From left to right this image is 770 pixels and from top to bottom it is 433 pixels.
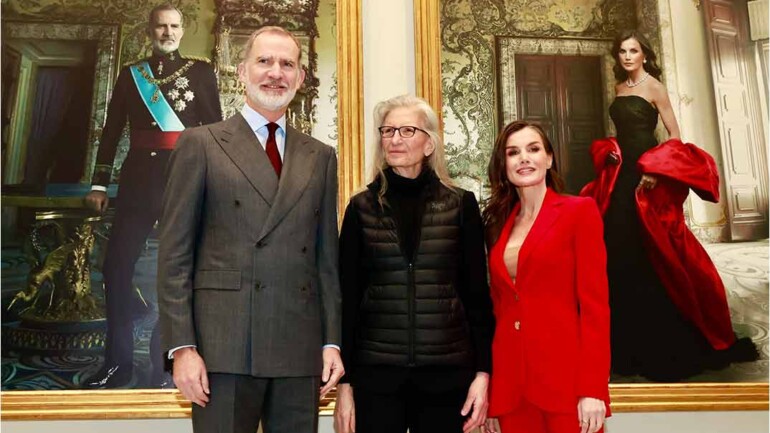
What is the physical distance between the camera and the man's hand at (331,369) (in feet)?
5.79

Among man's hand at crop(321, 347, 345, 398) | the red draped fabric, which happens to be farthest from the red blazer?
the red draped fabric

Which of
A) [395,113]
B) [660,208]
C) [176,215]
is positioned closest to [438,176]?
[395,113]

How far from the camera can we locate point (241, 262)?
1.70 metres

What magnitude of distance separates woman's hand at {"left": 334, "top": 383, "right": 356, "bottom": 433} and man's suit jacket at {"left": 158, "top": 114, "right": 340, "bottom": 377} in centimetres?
20

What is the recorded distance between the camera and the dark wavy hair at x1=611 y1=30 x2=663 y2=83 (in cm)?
298

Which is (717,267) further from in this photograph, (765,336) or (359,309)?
(359,309)

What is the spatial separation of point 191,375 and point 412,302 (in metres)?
0.68

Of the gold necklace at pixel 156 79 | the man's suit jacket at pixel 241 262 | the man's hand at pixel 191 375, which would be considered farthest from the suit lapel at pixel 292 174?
the gold necklace at pixel 156 79

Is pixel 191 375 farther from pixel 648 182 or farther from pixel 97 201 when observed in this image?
pixel 648 182

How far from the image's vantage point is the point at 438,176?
2088mm

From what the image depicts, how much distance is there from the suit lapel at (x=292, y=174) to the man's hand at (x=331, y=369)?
41 cm

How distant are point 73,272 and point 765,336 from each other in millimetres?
3219

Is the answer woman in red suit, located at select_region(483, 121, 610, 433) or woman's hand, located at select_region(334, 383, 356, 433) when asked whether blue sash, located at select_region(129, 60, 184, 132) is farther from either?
woman in red suit, located at select_region(483, 121, 610, 433)

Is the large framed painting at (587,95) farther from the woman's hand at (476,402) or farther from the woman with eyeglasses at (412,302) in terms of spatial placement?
the woman's hand at (476,402)
